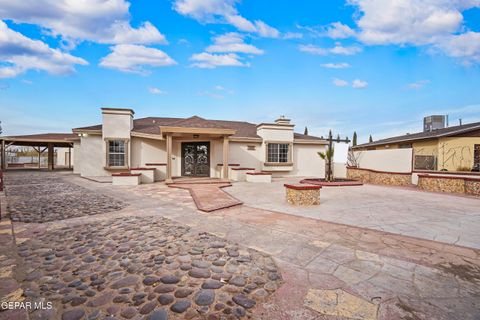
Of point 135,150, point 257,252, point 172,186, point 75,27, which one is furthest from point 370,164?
point 75,27

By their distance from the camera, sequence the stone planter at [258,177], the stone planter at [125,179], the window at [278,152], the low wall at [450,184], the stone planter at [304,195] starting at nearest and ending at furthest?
the stone planter at [304,195], the low wall at [450,184], the stone planter at [125,179], the stone planter at [258,177], the window at [278,152]

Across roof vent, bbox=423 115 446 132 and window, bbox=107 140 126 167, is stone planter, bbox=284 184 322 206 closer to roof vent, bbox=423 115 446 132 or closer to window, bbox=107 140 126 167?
window, bbox=107 140 126 167

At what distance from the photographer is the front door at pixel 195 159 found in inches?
588

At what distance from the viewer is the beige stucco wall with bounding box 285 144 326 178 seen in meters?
17.6

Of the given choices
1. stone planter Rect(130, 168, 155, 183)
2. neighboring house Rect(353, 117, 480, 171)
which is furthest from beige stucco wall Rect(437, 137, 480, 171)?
stone planter Rect(130, 168, 155, 183)

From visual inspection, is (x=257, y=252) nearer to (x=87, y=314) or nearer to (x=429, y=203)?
(x=87, y=314)

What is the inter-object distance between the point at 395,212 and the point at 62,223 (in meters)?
8.12

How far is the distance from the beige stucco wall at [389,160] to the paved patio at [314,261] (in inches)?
432

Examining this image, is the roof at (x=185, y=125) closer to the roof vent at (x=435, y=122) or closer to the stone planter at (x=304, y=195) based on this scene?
the stone planter at (x=304, y=195)

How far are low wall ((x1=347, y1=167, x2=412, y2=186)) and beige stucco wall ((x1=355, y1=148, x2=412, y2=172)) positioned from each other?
0.62 metres

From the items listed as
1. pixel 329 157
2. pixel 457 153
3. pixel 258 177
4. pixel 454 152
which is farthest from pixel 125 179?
pixel 457 153

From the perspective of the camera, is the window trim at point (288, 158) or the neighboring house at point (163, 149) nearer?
the neighboring house at point (163, 149)

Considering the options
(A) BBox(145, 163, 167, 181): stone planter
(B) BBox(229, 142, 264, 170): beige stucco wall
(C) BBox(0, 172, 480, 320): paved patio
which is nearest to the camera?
(C) BBox(0, 172, 480, 320): paved patio

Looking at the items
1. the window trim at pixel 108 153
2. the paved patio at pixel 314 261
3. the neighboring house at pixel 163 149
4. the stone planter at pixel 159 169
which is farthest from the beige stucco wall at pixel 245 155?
the paved patio at pixel 314 261
